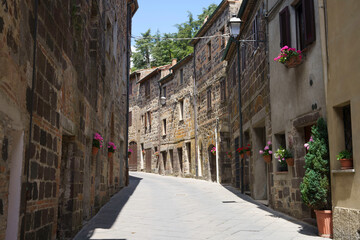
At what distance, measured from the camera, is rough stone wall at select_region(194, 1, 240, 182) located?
18.7 meters

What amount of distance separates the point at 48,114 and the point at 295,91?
5.10 m

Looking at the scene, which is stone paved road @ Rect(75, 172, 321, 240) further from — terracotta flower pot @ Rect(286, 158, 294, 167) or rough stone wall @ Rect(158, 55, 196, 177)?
rough stone wall @ Rect(158, 55, 196, 177)

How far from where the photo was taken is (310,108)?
7211 millimetres

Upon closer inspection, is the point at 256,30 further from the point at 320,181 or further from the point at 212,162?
the point at 212,162

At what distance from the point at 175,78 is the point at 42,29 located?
22050mm

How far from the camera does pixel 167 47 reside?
37438mm

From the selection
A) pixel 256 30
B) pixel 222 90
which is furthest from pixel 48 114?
pixel 222 90

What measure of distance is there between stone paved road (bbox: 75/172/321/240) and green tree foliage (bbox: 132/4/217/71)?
23.9 metres

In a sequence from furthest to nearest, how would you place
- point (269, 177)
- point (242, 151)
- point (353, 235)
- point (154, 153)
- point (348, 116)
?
point (154, 153) < point (242, 151) < point (269, 177) < point (348, 116) < point (353, 235)

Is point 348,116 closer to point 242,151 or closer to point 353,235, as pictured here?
point 353,235

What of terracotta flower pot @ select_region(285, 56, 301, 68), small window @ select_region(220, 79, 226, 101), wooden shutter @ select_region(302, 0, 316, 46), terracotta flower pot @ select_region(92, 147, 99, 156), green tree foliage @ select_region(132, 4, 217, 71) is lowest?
terracotta flower pot @ select_region(92, 147, 99, 156)

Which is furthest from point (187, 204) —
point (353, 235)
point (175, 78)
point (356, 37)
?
point (175, 78)

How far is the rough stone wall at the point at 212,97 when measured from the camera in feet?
61.4

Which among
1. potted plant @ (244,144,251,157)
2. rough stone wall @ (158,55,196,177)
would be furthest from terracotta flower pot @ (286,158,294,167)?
rough stone wall @ (158,55,196,177)
